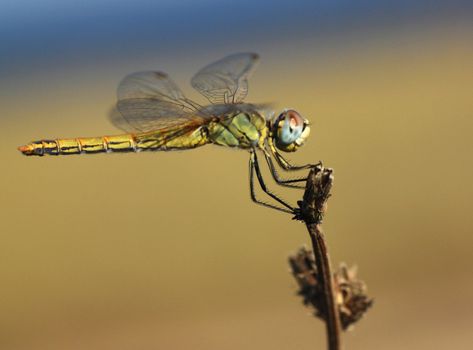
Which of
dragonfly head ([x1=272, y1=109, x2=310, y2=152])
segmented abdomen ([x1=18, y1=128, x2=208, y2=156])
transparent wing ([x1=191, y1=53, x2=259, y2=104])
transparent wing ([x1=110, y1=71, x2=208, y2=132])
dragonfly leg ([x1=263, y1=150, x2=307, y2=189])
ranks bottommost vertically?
dragonfly leg ([x1=263, y1=150, x2=307, y2=189])

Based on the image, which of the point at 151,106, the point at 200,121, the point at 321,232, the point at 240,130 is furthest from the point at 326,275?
the point at 151,106

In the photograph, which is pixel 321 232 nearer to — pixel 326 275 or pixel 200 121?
pixel 326 275

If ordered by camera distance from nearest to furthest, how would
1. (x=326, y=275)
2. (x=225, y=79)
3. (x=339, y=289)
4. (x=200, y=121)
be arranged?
(x=326, y=275) → (x=339, y=289) → (x=200, y=121) → (x=225, y=79)

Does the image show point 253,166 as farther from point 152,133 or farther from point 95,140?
point 95,140

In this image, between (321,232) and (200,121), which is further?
(200,121)

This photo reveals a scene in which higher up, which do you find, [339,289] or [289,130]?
[289,130]

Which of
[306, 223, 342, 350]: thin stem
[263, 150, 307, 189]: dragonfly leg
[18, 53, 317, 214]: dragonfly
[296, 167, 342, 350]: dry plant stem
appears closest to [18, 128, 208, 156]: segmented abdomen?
[18, 53, 317, 214]: dragonfly

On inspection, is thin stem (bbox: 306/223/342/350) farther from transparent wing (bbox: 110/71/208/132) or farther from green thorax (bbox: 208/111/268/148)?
transparent wing (bbox: 110/71/208/132)
